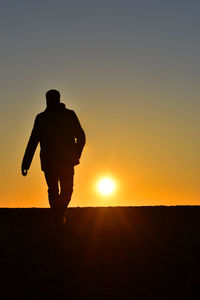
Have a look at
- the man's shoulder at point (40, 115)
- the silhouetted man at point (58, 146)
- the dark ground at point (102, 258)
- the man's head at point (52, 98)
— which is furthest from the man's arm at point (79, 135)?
the dark ground at point (102, 258)

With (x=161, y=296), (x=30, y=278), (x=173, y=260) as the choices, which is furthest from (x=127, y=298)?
(x=173, y=260)

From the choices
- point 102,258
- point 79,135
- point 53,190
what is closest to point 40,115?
point 79,135

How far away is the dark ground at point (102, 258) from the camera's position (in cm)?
634

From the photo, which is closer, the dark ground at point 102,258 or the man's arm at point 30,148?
the dark ground at point 102,258

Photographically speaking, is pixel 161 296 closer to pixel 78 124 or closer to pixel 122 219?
pixel 78 124

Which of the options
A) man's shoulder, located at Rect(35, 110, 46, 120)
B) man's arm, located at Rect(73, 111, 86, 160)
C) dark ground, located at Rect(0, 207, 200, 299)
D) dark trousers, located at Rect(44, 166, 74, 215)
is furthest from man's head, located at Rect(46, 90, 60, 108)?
dark ground, located at Rect(0, 207, 200, 299)

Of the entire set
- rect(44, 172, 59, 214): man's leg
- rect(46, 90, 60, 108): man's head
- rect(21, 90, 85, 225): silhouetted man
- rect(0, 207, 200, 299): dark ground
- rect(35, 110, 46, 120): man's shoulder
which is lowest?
rect(0, 207, 200, 299): dark ground

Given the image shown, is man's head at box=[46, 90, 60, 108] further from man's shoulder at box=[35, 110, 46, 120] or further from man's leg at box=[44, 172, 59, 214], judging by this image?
man's leg at box=[44, 172, 59, 214]

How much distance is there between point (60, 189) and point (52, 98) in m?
1.49

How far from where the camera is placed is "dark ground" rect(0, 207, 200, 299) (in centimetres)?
634

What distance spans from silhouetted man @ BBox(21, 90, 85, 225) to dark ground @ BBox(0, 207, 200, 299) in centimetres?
62

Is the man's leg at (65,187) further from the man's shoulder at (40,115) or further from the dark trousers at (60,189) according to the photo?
the man's shoulder at (40,115)

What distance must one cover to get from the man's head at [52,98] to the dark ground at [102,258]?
2065 millimetres

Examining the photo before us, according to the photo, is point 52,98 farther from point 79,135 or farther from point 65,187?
point 65,187
